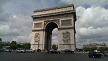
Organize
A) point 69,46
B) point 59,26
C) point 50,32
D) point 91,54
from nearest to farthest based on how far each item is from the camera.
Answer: point 91,54, point 69,46, point 59,26, point 50,32

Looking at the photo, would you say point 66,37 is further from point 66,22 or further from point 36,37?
point 36,37

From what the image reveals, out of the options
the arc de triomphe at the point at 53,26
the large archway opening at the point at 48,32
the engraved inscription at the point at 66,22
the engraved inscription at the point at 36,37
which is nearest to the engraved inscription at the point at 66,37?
the arc de triomphe at the point at 53,26

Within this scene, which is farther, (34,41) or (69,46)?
(34,41)

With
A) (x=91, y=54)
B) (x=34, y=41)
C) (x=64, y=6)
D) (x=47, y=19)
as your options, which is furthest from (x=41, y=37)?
(x=91, y=54)

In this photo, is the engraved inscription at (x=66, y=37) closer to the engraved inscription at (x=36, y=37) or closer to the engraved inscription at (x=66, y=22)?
the engraved inscription at (x=66, y=22)

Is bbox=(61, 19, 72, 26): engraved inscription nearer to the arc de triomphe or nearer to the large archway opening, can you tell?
the arc de triomphe

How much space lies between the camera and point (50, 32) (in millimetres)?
47125

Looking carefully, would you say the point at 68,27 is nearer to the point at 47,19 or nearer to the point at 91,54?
the point at 47,19

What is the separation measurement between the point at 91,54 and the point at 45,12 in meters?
27.1

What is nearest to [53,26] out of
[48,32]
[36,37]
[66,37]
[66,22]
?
[48,32]

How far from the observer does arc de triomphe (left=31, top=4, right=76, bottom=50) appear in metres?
39.2

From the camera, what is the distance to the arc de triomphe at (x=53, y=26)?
3916 cm

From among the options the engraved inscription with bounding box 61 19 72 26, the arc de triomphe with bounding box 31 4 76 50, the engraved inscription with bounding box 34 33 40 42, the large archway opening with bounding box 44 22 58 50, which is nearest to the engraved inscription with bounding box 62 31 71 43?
the arc de triomphe with bounding box 31 4 76 50

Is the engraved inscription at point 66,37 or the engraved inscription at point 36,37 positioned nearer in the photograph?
the engraved inscription at point 66,37
